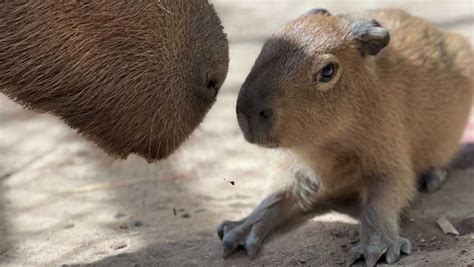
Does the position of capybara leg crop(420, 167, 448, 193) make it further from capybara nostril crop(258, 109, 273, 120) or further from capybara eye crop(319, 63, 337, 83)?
capybara nostril crop(258, 109, 273, 120)

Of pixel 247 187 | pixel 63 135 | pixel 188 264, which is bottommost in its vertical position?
pixel 63 135

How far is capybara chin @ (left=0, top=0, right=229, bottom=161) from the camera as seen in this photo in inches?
146

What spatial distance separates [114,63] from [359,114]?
139cm

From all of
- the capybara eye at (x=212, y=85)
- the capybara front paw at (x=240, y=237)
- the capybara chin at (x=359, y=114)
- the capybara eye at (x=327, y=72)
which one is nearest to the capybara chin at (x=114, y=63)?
the capybara eye at (x=212, y=85)

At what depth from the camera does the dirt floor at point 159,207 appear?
166 inches

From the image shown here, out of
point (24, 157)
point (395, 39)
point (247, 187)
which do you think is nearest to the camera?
point (395, 39)

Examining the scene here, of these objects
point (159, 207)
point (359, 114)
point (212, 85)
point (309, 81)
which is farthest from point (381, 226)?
point (159, 207)

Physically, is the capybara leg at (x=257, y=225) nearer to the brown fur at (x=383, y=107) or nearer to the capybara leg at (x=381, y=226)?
the brown fur at (x=383, y=107)

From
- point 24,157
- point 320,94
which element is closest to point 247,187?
point 320,94

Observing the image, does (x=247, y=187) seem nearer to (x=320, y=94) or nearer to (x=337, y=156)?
(x=337, y=156)

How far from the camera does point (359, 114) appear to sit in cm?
446

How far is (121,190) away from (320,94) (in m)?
1.60

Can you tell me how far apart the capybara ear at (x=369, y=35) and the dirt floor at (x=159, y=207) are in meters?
0.93

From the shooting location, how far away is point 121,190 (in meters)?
5.25
